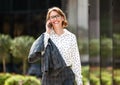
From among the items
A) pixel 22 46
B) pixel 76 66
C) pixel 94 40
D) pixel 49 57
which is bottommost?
pixel 76 66

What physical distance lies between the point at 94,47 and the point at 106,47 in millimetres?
1082

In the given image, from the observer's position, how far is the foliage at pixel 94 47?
42.4 feet

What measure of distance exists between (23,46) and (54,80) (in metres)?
13.4

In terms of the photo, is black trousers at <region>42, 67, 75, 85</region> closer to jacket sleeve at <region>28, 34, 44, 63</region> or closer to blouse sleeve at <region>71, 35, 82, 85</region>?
blouse sleeve at <region>71, 35, 82, 85</region>

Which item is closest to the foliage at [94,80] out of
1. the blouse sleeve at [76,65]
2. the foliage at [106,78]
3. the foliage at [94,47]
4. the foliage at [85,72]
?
the foliage at [106,78]

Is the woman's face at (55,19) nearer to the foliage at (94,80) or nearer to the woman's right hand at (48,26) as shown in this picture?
the woman's right hand at (48,26)

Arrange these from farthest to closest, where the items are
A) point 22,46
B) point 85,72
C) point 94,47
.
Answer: point 22,46
point 85,72
point 94,47

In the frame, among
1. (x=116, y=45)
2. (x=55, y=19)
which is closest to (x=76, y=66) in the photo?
(x=55, y=19)

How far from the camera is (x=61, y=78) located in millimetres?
6578

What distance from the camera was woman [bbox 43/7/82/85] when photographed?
6.59m

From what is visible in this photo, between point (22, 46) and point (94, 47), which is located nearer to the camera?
point (94, 47)

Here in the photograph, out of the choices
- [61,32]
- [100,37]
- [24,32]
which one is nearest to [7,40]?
[24,32]

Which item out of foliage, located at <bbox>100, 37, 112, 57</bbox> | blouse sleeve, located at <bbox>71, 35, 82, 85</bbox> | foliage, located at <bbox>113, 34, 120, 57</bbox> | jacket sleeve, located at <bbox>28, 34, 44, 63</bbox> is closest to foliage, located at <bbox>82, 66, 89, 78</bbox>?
foliage, located at <bbox>100, 37, 112, 57</bbox>

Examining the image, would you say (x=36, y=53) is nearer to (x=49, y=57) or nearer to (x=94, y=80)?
(x=49, y=57)
